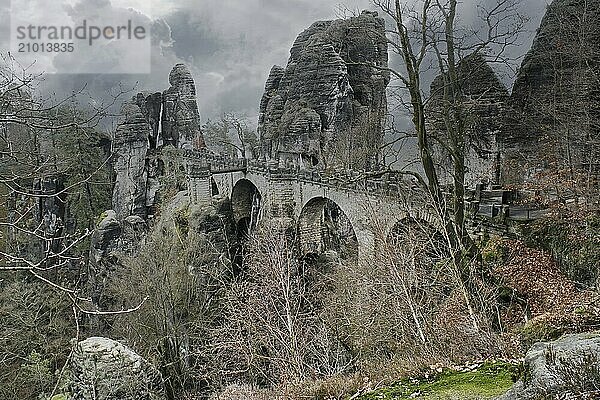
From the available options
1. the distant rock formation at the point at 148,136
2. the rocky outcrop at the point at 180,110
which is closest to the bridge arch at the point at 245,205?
the distant rock formation at the point at 148,136

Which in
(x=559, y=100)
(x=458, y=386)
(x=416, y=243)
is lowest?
(x=458, y=386)

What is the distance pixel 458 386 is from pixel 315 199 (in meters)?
15.5

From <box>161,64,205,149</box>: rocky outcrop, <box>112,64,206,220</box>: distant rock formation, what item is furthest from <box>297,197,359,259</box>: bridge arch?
<box>161,64,205,149</box>: rocky outcrop

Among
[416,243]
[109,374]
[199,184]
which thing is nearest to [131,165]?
[199,184]

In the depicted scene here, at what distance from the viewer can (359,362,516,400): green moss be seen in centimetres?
495

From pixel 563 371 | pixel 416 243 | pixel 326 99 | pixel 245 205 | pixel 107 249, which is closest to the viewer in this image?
pixel 563 371

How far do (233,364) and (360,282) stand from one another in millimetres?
4389

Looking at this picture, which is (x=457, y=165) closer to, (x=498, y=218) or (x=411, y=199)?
→ (x=498, y=218)

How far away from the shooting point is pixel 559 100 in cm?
1750

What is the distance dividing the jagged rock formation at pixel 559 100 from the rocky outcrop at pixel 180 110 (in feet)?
78.7

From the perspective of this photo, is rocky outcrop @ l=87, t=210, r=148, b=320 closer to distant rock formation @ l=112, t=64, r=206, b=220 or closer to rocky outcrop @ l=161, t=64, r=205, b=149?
distant rock formation @ l=112, t=64, r=206, b=220

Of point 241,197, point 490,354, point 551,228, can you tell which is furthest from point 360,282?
point 241,197

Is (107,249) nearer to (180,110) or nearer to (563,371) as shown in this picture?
(180,110)

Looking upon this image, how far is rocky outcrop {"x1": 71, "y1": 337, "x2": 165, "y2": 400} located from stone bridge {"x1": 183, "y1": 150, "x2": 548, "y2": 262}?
194 inches
